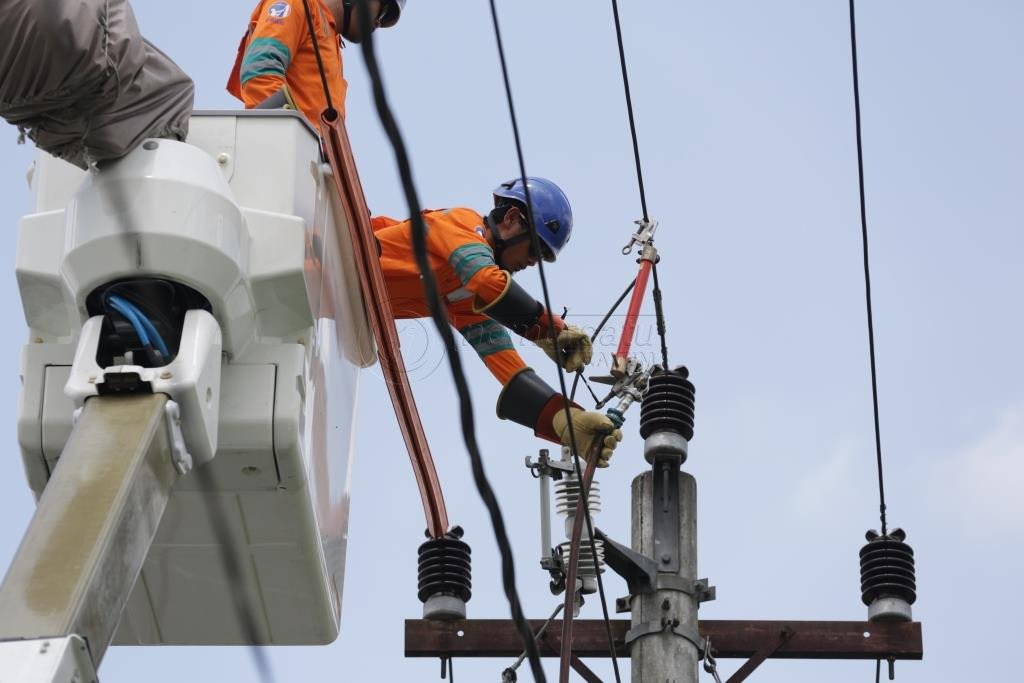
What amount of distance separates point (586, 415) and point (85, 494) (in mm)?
3838

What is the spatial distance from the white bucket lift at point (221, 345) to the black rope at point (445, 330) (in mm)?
609

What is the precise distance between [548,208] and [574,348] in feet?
3.47

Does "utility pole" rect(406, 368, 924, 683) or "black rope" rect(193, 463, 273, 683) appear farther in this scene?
"utility pole" rect(406, 368, 924, 683)

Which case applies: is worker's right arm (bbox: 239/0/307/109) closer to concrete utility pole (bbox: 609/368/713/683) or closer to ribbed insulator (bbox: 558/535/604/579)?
concrete utility pole (bbox: 609/368/713/683)

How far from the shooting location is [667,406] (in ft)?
27.4

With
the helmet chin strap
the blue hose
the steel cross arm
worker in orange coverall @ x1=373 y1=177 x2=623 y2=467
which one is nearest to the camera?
the blue hose

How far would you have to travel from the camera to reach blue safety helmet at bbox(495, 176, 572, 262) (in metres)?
8.98

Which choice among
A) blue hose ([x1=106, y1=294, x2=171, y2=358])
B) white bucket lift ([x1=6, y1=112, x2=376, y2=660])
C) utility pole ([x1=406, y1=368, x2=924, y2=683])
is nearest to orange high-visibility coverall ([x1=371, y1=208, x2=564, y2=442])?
utility pole ([x1=406, y1=368, x2=924, y2=683])

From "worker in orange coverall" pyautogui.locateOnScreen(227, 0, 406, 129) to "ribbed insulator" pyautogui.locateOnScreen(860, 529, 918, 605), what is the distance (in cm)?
282

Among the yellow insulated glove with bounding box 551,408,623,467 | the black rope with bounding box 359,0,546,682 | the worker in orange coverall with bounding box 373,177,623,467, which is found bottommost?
the black rope with bounding box 359,0,546,682

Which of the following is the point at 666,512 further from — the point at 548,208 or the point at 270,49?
the point at 270,49

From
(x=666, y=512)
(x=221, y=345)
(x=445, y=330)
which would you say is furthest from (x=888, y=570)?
(x=445, y=330)

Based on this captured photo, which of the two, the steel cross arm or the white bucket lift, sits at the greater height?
the steel cross arm

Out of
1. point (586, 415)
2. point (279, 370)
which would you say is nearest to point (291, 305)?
point (279, 370)
